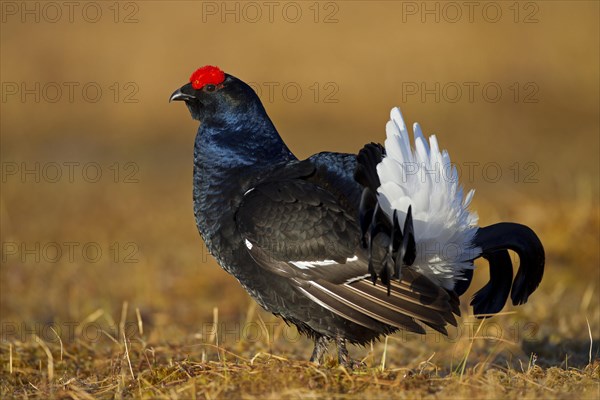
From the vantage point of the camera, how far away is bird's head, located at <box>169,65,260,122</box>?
15.1ft

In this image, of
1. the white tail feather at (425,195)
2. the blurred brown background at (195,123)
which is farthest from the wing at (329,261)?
the blurred brown background at (195,123)

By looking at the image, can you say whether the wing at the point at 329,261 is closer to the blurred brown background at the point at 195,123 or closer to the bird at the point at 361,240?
the bird at the point at 361,240

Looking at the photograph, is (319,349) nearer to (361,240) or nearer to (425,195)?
(361,240)

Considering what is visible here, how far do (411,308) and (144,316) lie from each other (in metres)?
3.26

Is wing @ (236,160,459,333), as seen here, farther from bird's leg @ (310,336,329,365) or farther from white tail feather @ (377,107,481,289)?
bird's leg @ (310,336,329,365)

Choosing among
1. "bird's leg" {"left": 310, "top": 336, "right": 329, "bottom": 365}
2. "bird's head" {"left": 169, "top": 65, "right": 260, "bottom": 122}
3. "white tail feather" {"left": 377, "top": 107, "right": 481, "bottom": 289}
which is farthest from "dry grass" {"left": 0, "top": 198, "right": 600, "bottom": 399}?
"bird's head" {"left": 169, "top": 65, "right": 260, "bottom": 122}

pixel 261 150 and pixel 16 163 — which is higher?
pixel 261 150

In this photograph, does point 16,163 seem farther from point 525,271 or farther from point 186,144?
point 525,271

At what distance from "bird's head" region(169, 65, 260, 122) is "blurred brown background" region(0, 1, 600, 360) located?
2331mm

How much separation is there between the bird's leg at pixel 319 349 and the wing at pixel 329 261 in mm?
398

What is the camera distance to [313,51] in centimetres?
1441

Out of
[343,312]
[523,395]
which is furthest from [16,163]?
[523,395]

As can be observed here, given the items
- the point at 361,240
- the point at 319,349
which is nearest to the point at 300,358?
the point at 319,349

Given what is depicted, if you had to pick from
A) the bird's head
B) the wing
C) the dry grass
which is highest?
the bird's head
